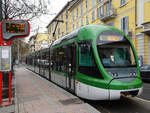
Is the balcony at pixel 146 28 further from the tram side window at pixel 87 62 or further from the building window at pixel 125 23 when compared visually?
the tram side window at pixel 87 62

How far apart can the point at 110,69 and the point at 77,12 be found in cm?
3167

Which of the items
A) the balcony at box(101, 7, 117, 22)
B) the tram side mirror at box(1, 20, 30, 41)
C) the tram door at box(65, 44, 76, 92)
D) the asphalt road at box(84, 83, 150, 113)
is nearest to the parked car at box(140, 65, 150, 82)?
the asphalt road at box(84, 83, 150, 113)

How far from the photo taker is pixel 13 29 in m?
6.17

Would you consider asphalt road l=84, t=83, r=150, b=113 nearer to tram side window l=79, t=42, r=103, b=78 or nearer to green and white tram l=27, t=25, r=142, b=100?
green and white tram l=27, t=25, r=142, b=100

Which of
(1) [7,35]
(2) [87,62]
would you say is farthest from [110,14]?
(1) [7,35]

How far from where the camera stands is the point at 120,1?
2192 cm

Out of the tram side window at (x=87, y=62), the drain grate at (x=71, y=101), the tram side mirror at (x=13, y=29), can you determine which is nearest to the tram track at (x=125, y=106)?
the drain grate at (x=71, y=101)

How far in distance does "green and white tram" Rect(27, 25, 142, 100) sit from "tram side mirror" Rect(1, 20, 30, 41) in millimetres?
2170

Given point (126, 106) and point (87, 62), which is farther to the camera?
point (87, 62)

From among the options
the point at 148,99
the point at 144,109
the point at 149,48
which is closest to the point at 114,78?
the point at 144,109

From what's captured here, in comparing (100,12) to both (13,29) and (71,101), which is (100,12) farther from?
(71,101)

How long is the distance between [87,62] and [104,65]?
0.71 metres

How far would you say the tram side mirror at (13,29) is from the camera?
19.8 ft

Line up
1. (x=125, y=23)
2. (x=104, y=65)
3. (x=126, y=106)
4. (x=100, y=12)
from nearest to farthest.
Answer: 1. (x=104, y=65)
2. (x=126, y=106)
3. (x=125, y=23)
4. (x=100, y=12)
